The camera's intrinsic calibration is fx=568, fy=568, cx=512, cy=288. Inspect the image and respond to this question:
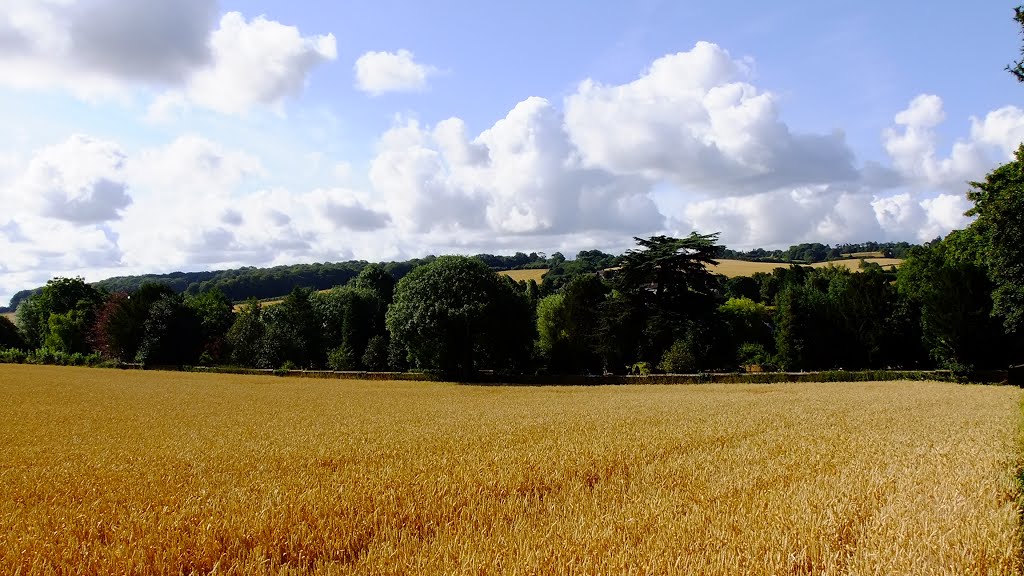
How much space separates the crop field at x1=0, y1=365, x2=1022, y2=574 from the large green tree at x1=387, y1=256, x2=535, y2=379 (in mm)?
29682

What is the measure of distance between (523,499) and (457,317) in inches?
1490

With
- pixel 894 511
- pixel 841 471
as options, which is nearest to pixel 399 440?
pixel 841 471

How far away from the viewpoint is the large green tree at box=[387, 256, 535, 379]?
4600 cm

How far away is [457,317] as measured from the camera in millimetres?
45531

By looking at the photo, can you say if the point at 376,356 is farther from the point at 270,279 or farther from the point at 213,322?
the point at 270,279

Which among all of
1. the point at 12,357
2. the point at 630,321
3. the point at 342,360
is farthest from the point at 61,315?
the point at 630,321

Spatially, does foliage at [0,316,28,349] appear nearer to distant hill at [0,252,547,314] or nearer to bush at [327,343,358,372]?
distant hill at [0,252,547,314]

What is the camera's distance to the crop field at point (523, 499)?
548cm

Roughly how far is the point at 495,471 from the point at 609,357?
157 ft

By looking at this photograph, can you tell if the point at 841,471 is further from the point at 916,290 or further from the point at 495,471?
A: the point at 916,290

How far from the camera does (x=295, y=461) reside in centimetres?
1110

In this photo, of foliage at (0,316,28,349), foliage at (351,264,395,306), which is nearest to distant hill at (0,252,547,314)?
foliage at (351,264,395,306)

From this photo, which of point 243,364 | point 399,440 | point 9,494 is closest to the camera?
point 9,494

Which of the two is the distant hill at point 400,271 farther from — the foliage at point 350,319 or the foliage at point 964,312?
the foliage at point 964,312
